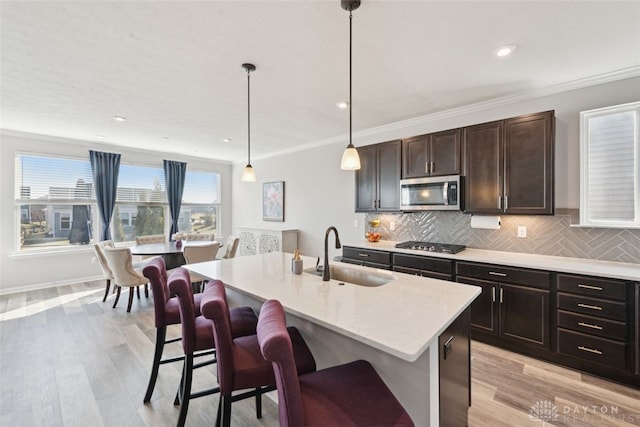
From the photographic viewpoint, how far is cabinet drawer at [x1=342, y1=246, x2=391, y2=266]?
3648 mm

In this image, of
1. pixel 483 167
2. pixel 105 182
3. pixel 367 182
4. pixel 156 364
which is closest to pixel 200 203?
pixel 105 182

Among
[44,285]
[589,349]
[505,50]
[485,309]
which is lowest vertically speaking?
[44,285]

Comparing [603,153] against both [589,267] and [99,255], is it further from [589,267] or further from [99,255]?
[99,255]

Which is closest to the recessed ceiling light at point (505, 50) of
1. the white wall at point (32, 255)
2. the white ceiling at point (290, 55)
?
the white ceiling at point (290, 55)

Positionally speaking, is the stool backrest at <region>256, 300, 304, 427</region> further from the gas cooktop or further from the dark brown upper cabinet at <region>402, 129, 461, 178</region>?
the dark brown upper cabinet at <region>402, 129, 461, 178</region>

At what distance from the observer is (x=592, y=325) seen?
238 cm

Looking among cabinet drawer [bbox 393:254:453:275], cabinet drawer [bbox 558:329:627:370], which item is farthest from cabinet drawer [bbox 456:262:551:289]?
cabinet drawer [bbox 558:329:627:370]

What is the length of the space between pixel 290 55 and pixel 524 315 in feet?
10.6

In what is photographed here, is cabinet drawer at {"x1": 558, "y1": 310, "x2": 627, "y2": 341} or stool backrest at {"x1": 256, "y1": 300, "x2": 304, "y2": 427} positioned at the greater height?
stool backrest at {"x1": 256, "y1": 300, "x2": 304, "y2": 427}

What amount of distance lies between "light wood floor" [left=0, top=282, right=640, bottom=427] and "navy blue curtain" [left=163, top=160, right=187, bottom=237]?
11.0 feet

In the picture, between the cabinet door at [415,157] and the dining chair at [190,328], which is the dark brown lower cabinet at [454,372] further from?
the cabinet door at [415,157]

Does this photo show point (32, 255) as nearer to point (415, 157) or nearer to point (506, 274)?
point (415, 157)

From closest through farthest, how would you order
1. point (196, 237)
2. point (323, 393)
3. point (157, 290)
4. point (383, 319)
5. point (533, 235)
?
point (323, 393) → point (383, 319) → point (157, 290) → point (533, 235) → point (196, 237)

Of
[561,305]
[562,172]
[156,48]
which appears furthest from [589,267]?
[156,48]
